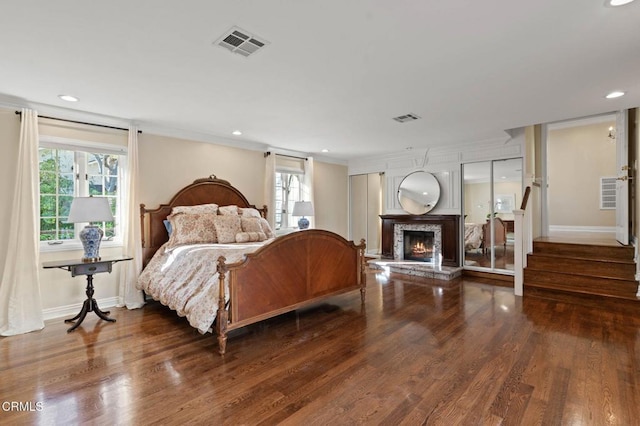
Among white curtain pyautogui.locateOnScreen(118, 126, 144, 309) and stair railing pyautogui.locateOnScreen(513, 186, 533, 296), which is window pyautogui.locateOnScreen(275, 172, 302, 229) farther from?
stair railing pyautogui.locateOnScreen(513, 186, 533, 296)

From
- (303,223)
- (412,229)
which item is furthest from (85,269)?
(412,229)

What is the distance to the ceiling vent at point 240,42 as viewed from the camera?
2.15 meters

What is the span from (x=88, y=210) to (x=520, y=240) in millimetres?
5608

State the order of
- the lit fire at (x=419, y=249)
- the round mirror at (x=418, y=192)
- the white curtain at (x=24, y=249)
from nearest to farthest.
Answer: the white curtain at (x=24, y=249) → the round mirror at (x=418, y=192) → the lit fire at (x=419, y=249)

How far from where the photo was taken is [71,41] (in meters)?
2.24

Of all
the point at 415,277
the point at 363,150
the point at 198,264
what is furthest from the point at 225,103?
the point at 415,277

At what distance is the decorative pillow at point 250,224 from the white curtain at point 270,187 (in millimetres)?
926

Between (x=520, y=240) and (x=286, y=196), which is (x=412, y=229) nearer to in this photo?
(x=520, y=240)

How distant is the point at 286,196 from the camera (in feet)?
20.7

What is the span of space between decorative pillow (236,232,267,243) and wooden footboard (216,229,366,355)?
1.21 meters

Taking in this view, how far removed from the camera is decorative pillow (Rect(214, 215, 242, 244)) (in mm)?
4219

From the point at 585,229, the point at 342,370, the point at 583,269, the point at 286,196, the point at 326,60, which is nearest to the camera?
the point at 342,370

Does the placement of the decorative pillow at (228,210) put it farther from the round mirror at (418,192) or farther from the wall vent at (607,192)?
the wall vent at (607,192)

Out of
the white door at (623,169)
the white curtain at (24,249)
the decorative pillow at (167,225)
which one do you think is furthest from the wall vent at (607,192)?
the white curtain at (24,249)
